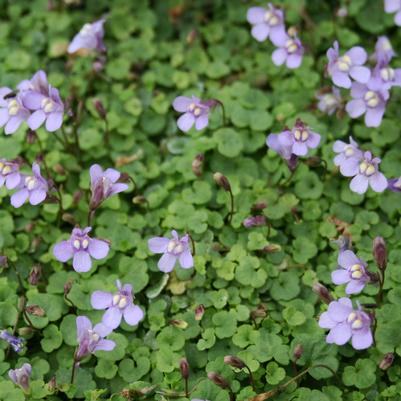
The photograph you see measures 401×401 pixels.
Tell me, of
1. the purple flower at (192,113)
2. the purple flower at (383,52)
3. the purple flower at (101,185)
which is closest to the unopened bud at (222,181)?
the purple flower at (192,113)

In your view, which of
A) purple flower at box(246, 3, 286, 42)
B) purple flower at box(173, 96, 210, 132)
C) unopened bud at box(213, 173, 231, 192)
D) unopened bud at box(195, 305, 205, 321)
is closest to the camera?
unopened bud at box(195, 305, 205, 321)

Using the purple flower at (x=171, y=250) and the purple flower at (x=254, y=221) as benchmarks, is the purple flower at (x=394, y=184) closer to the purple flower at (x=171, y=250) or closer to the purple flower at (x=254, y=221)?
the purple flower at (x=254, y=221)

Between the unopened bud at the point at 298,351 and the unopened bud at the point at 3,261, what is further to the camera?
the unopened bud at the point at 3,261

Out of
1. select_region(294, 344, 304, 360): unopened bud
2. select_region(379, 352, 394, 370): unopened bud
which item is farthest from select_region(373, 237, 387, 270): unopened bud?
select_region(294, 344, 304, 360): unopened bud

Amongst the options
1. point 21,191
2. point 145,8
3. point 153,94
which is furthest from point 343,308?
point 145,8

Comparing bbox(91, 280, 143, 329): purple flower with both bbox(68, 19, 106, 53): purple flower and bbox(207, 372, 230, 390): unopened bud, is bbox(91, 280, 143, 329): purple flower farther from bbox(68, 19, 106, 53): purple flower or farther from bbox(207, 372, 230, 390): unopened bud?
bbox(68, 19, 106, 53): purple flower

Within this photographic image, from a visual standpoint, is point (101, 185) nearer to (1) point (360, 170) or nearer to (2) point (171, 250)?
(2) point (171, 250)
